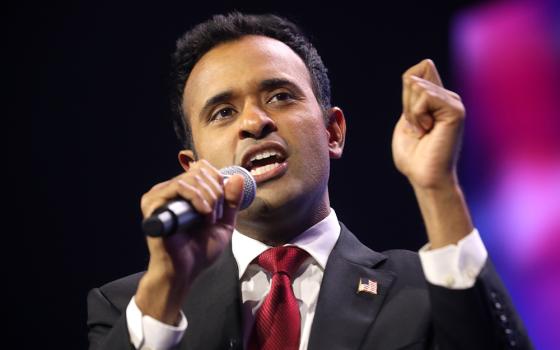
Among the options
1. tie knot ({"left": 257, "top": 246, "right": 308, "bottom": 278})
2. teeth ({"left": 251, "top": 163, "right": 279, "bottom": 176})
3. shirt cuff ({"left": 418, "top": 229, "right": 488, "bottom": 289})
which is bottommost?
tie knot ({"left": 257, "top": 246, "right": 308, "bottom": 278})

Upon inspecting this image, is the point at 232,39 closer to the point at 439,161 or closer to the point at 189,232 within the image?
the point at 189,232

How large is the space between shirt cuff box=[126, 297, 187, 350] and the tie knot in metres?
0.39

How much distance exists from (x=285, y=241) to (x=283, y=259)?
0.14 m

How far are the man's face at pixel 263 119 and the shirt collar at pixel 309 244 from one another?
0.32ft

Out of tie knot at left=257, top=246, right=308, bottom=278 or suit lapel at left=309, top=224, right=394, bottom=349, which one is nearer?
suit lapel at left=309, top=224, right=394, bottom=349

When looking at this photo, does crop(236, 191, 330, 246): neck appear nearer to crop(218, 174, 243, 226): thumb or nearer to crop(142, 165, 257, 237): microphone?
crop(218, 174, 243, 226): thumb

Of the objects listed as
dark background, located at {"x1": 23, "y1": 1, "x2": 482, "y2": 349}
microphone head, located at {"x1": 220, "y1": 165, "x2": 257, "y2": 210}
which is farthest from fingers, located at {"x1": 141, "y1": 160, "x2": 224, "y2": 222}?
dark background, located at {"x1": 23, "y1": 1, "x2": 482, "y2": 349}

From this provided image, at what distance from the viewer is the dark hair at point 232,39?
7.77 feet

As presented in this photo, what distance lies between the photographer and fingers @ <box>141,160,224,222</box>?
147 centimetres

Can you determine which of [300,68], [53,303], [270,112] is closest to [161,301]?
[270,112]

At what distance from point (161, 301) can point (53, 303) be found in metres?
1.58

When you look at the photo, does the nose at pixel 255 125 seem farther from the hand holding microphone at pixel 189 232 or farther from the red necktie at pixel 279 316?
the red necktie at pixel 279 316

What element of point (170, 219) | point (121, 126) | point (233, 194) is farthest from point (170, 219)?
point (121, 126)

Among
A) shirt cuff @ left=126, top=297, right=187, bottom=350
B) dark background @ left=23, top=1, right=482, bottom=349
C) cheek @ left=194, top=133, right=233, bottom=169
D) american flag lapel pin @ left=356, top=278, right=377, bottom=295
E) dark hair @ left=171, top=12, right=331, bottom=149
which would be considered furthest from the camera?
dark background @ left=23, top=1, right=482, bottom=349
